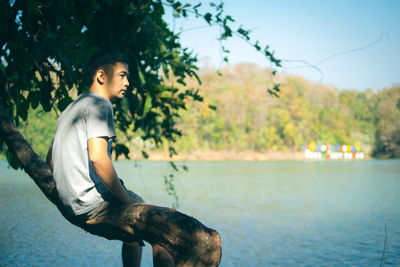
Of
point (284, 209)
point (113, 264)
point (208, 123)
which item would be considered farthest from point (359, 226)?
point (208, 123)

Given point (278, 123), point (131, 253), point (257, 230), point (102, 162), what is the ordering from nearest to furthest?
point (102, 162) → point (131, 253) → point (257, 230) → point (278, 123)

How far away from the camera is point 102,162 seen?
72.1 inches

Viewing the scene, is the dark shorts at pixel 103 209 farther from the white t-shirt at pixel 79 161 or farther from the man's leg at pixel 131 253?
the man's leg at pixel 131 253

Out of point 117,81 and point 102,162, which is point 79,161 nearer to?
point 102,162

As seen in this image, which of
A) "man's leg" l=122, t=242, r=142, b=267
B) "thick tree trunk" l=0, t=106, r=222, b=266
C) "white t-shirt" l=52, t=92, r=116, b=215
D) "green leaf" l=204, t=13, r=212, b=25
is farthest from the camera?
"green leaf" l=204, t=13, r=212, b=25

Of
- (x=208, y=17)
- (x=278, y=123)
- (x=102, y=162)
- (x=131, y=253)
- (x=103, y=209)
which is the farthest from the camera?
(x=278, y=123)

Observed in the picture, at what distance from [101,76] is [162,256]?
0.89 meters

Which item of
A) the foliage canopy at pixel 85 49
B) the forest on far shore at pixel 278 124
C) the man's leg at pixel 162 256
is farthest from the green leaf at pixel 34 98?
the forest on far shore at pixel 278 124

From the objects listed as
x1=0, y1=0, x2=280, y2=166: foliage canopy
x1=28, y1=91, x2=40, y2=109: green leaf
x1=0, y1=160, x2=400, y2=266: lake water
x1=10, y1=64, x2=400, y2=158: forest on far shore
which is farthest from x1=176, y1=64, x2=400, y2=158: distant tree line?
x1=28, y1=91, x2=40, y2=109: green leaf

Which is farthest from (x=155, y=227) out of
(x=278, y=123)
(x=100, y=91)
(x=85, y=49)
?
(x=278, y=123)

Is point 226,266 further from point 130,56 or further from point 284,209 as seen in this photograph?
point 284,209

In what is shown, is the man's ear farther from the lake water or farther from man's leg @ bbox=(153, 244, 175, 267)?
the lake water

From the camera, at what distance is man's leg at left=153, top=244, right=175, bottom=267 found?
192 cm

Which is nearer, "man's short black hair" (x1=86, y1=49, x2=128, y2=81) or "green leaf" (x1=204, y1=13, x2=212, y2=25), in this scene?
"man's short black hair" (x1=86, y1=49, x2=128, y2=81)
